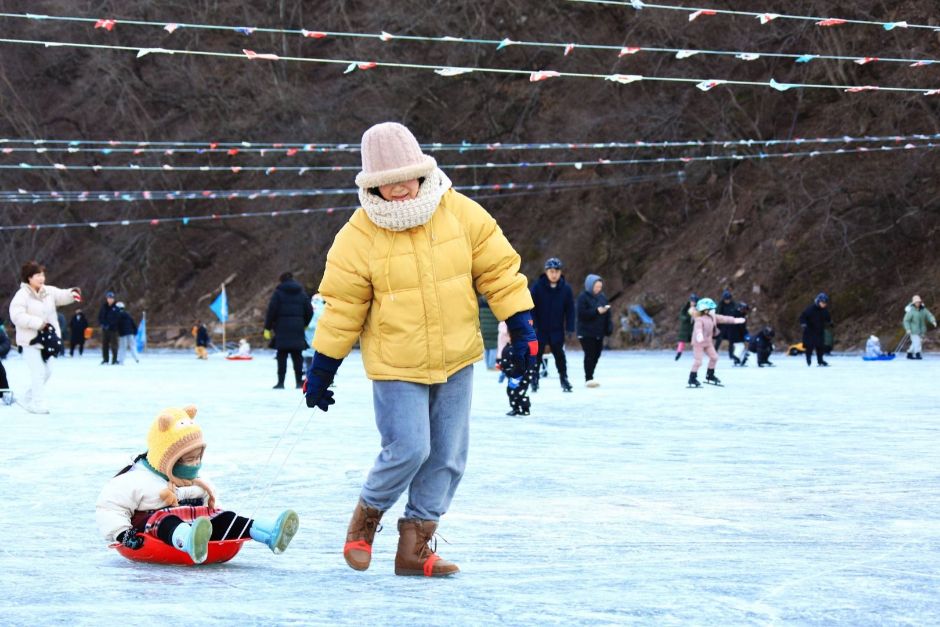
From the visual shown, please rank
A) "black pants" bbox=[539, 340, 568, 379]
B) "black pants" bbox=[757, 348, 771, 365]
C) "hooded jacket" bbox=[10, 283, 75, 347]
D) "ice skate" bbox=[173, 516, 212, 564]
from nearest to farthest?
"ice skate" bbox=[173, 516, 212, 564] < "hooded jacket" bbox=[10, 283, 75, 347] < "black pants" bbox=[539, 340, 568, 379] < "black pants" bbox=[757, 348, 771, 365]

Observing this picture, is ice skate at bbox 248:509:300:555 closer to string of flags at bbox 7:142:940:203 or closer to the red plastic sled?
the red plastic sled

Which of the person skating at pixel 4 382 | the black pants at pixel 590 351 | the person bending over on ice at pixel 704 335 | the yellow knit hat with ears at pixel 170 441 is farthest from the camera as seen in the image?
the person bending over on ice at pixel 704 335

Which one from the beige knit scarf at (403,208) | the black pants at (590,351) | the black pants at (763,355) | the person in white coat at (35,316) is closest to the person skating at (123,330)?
the black pants at (763,355)

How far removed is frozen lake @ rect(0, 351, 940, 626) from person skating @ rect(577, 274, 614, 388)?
536cm

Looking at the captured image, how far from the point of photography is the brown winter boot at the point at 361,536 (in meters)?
5.64

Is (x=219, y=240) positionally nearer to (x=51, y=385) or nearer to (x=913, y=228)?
(x=913, y=228)

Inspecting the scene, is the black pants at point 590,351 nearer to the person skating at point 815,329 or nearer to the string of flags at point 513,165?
the string of flags at point 513,165

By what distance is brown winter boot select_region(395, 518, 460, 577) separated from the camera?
5574mm

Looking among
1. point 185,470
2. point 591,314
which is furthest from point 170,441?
point 591,314

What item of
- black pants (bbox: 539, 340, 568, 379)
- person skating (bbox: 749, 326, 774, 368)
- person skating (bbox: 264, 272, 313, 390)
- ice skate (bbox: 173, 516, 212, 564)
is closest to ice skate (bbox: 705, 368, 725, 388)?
black pants (bbox: 539, 340, 568, 379)

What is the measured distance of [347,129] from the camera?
4653cm

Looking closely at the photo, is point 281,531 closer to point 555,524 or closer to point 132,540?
point 132,540

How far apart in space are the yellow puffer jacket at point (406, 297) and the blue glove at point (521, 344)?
85 mm

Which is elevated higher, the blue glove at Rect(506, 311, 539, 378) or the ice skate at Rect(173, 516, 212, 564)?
the blue glove at Rect(506, 311, 539, 378)
